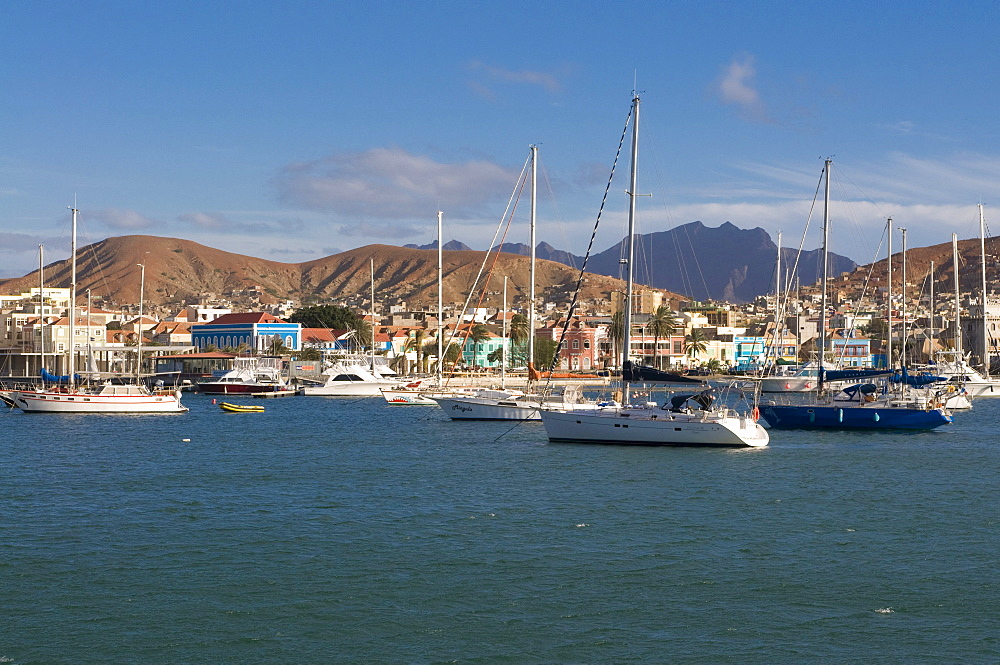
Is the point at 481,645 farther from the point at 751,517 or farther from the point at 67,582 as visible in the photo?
the point at 751,517

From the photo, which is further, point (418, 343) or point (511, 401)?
point (418, 343)

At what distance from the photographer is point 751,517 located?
2673cm

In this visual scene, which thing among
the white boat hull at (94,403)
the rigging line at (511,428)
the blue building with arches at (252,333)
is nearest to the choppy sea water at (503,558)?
the rigging line at (511,428)

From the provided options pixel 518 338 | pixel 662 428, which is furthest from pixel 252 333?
pixel 662 428

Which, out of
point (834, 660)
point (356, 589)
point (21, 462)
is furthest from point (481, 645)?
point (21, 462)

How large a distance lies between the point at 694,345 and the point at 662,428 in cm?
11954

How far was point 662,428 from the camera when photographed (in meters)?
39.1

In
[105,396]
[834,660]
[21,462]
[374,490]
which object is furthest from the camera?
[105,396]

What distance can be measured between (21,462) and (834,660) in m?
32.3

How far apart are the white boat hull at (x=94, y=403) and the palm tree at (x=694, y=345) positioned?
104 metres

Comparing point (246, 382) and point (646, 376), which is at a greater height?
point (646, 376)

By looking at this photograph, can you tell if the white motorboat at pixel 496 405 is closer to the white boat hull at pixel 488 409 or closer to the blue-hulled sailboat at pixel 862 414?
the white boat hull at pixel 488 409

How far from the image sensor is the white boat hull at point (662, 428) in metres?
39.1

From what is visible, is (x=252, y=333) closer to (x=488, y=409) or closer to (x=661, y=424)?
(x=488, y=409)
